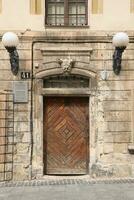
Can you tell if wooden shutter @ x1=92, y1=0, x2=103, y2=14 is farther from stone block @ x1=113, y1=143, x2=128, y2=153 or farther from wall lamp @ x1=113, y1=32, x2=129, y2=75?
stone block @ x1=113, y1=143, x2=128, y2=153

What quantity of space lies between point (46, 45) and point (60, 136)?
2358 millimetres

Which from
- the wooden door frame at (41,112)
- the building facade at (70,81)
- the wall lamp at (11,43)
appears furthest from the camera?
the wooden door frame at (41,112)

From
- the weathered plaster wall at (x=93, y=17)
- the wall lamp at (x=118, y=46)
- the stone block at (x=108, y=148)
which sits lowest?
the stone block at (x=108, y=148)

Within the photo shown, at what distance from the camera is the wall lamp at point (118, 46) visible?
37.9 feet

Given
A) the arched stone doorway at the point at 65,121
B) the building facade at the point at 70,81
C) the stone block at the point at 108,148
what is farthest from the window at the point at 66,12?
the stone block at the point at 108,148

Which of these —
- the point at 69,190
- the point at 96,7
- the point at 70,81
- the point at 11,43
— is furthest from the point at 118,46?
the point at 69,190

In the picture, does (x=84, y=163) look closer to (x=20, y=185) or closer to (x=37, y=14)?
(x=20, y=185)

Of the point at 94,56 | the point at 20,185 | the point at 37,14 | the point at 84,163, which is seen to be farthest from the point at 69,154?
the point at 37,14

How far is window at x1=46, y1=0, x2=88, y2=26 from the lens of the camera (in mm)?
12688

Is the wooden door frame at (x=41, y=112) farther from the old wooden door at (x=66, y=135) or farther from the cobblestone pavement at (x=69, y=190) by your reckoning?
the cobblestone pavement at (x=69, y=190)

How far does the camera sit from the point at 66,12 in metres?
12.7

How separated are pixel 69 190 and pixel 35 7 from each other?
4734 millimetres

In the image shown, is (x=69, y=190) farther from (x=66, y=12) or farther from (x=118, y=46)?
(x=66, y=12)

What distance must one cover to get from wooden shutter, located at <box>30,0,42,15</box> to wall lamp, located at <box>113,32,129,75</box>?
6.95ft
